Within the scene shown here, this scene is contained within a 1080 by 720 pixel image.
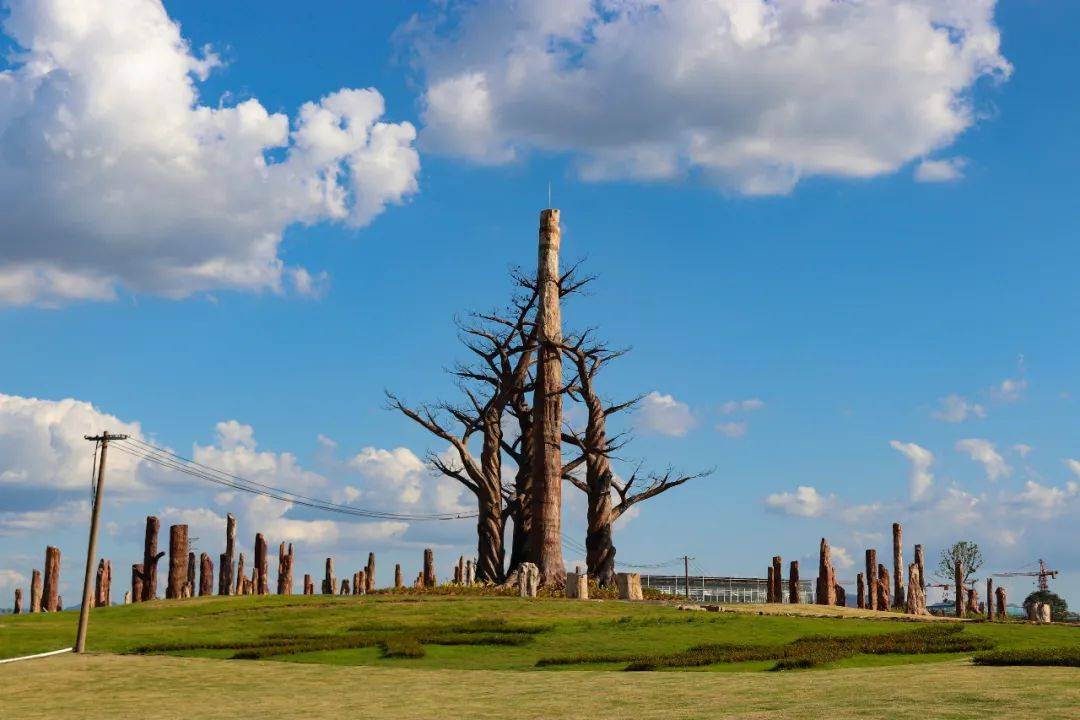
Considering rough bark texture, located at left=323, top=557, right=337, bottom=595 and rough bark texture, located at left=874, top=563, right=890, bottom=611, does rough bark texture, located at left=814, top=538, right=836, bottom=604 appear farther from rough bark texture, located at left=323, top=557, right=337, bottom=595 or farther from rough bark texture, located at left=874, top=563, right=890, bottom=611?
rough bark texture, located at left=323, top=557, right=337, bottom=595

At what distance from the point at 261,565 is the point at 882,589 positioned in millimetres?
29567

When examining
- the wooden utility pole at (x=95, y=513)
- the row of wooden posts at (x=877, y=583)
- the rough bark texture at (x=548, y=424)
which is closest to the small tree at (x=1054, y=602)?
the row of wooden posts at (x=877, y=583)

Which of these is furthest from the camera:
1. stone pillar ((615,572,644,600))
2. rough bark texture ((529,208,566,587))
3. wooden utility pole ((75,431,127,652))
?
rough bark texture ((529,208,566,587))

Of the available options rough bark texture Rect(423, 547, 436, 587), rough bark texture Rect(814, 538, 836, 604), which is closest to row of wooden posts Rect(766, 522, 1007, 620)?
rough bark texture Rect(814, 538, 836, 604)

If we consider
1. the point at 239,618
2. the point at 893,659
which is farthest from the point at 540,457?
the point at 893,659

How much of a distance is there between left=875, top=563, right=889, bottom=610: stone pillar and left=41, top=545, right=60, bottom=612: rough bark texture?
3682 centimetres

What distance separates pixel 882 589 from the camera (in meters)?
54.2

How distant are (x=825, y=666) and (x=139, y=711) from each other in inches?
424

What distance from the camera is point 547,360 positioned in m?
47.6

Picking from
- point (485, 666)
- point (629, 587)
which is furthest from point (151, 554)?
point (485, 666)

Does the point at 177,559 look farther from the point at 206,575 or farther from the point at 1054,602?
the point at 1054,602

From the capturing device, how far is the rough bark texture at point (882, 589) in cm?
5272

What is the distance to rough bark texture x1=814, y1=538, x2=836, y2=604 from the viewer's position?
166 ft

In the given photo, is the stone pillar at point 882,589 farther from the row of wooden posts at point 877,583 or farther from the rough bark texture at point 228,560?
the rough bark texture at point 228,560
